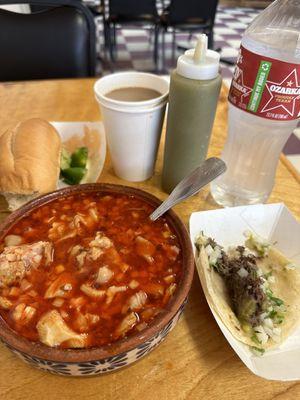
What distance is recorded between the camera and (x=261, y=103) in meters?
0.92

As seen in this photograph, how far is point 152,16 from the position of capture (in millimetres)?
4309

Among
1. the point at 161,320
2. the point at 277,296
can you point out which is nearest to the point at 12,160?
the point at 161,320

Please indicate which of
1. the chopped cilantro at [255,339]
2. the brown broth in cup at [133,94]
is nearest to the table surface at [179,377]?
the chopped cilantro at [255,339]

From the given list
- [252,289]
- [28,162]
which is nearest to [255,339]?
[252,289]

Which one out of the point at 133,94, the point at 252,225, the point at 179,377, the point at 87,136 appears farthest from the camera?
the point at 87,136

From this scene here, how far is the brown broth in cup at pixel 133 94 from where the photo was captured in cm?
113

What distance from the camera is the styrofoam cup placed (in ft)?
3.30

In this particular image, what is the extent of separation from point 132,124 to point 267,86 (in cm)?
40

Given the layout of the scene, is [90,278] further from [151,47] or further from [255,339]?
[151,47]

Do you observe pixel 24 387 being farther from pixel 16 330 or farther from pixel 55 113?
pixel 55 113

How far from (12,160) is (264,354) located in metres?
0.89

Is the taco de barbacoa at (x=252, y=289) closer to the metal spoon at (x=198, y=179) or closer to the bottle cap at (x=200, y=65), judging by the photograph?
the metal spoon at (x=198, y=179)

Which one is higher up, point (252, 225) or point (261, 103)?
point (261, 103)

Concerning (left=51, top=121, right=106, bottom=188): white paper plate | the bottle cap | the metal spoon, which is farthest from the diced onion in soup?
the bottle cap
